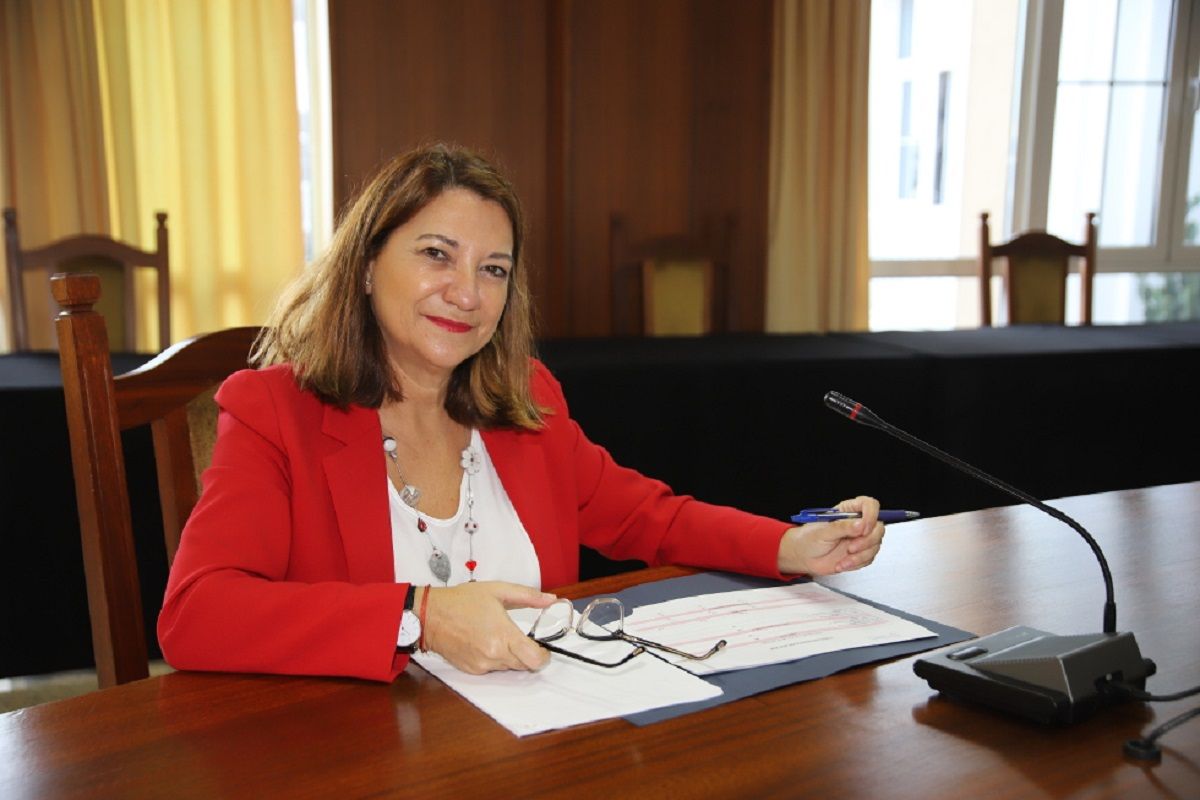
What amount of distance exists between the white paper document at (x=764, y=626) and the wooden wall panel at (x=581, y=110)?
318 centimetres

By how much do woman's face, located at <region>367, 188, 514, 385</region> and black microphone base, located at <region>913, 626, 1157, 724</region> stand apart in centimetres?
70

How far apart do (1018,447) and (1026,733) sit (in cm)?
263

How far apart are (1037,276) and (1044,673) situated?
12.5 feet

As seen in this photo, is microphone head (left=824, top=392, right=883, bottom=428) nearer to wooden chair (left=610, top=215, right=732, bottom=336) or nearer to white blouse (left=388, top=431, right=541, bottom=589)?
white blouse (left=388, top=431, right=541, bottom=589)

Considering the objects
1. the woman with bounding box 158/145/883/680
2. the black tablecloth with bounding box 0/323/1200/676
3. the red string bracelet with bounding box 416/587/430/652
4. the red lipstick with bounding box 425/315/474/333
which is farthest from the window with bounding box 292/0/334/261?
the red string bracelet with bounding box 416/587/430/652

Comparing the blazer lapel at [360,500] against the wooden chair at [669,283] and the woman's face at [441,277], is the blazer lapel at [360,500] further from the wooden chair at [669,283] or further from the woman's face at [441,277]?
the wooden chair at [669,283]

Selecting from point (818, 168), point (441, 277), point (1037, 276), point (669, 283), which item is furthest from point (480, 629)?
point (818, 168)

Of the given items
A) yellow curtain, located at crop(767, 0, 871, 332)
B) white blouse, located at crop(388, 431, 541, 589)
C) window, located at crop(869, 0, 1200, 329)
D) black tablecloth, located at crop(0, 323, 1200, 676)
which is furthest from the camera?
window, located at crop(869, 0, 1200, 329)

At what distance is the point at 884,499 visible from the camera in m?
3.23

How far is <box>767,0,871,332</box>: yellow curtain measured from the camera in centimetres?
480

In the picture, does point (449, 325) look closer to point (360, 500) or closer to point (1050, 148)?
point (360, 500)

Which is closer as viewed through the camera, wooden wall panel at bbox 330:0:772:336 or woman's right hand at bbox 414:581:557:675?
woman's right hand at bbox 414:581:557:675

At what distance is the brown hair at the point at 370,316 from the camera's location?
4.55 feet

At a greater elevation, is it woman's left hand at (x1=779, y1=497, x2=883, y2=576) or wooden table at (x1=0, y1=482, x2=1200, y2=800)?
woman's left hand at (x1=779, y1=497, x2=883, y2=576)
